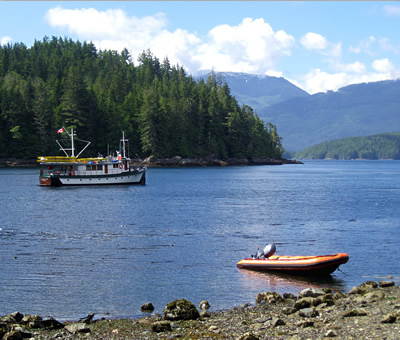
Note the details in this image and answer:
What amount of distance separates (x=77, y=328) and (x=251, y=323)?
21.2 ft

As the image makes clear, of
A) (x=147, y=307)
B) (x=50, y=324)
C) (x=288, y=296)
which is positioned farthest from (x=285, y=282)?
(x=50, y=324)

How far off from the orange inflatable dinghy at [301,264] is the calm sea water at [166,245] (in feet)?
2.19

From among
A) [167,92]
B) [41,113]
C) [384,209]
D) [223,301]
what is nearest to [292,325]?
[223,301]

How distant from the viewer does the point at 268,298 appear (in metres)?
24.8

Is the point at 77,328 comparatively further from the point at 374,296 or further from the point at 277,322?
the point at 374,296

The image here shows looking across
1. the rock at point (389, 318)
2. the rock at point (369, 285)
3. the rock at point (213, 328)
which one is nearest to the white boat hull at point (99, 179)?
the rock at point (369, 285)

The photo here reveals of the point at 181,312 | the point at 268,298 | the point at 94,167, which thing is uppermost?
the point at 94,167

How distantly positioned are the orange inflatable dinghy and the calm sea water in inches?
26.3

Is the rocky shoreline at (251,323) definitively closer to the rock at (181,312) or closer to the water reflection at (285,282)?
the rock at (181,312)

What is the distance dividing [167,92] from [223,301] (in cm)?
17002

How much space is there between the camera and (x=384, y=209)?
63.5m

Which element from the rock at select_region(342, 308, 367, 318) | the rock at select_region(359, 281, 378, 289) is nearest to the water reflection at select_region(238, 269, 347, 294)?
the rock at select_region(359, 281, 378, 289)

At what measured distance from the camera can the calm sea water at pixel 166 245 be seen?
26859 mm

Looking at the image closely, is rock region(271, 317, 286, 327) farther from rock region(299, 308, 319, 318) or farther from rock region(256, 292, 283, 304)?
rock region(256, 292, 283, 304)
